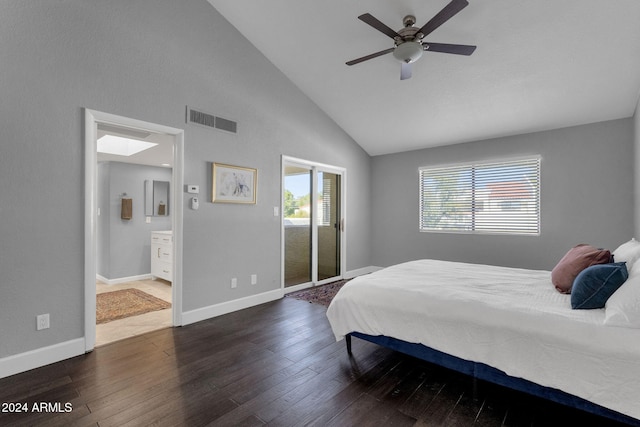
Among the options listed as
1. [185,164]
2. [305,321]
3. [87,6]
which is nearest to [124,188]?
[185,164]

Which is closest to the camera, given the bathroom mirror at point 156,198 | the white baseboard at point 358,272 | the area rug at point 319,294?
the area rug at point 319,294

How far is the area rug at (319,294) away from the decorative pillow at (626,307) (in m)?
2.90

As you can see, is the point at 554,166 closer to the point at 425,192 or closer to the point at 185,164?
the point at 425,192

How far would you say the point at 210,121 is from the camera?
3615 mm

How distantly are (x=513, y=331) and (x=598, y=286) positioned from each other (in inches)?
23.8

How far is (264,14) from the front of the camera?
3568mm

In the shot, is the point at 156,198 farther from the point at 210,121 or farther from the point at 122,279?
the point at 210,121

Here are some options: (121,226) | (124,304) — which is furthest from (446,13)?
(121,226)

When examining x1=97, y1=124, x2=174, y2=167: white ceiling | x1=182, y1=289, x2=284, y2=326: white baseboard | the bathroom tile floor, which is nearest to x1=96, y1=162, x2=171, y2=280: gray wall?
x1=97, y1=124, x2=174, y2=167: white ceiling

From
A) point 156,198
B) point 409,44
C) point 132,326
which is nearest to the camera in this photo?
point 409,44

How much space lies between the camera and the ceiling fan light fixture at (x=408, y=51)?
8.89 feet

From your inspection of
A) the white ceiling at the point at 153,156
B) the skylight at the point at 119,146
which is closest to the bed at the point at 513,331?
the white ceiling at the point at 153,156

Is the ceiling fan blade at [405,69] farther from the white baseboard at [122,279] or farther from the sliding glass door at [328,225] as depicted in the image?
the white baseboard at [122,279]

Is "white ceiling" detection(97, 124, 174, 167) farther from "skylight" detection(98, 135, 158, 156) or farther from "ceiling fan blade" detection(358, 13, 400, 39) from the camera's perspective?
"ceiling fan blade" detection(358, 13, 400, 39)
